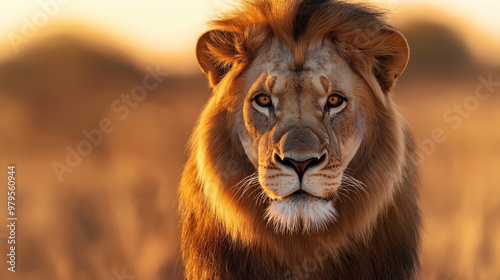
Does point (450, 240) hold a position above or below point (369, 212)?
below

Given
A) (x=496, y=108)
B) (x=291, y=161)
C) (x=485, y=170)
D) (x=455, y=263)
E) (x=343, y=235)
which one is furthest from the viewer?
(x=496, y=108)

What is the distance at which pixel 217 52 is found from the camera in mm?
3838

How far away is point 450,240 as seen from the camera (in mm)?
7594

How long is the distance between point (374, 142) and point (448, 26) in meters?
5.96

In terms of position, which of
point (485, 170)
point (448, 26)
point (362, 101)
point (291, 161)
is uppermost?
point (448, 26)

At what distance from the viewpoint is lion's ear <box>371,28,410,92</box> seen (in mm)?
3695

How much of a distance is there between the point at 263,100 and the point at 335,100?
0.34 m

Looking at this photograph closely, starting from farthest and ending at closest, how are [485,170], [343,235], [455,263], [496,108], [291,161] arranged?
[496,108] < [485,170] < [455,263] < [343,235] < [291,161]

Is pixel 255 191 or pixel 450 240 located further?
pixel 450 240

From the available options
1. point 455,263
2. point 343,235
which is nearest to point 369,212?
point 343,235

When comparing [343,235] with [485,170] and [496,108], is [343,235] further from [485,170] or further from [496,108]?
[496,108]
